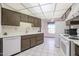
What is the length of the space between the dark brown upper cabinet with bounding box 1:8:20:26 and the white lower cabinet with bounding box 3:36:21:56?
2.44ft

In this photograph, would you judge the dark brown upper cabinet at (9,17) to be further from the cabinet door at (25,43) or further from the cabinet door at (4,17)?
the cabinet door at (25,43)

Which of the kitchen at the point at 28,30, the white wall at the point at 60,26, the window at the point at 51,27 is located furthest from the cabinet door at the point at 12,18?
the window at the point at 51,27

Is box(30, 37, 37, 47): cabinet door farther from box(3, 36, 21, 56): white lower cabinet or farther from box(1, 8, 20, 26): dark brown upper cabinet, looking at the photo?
box(1, 8, 20, 26): dark brown upper cabinet

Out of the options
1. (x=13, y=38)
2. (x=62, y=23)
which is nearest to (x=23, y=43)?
(x=13, y=38)

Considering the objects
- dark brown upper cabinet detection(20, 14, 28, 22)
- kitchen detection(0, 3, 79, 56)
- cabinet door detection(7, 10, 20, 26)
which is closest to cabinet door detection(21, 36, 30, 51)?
kitchen detection(0, 3, 79, 56)

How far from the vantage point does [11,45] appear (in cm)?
340

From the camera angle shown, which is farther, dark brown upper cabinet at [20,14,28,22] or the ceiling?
dark brown upper cabinet at [20,14,28,22]

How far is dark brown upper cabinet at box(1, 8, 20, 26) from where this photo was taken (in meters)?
3.54

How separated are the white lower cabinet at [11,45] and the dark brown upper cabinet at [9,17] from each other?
2.44ft

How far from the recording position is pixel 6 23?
11.9 feet

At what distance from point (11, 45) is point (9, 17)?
3.96 ft

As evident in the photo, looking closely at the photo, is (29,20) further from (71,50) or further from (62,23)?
(71,50)

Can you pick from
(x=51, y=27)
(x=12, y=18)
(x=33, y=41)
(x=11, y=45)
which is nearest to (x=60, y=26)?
(x=33, y=41)

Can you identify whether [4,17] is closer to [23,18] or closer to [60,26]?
[23,18]
